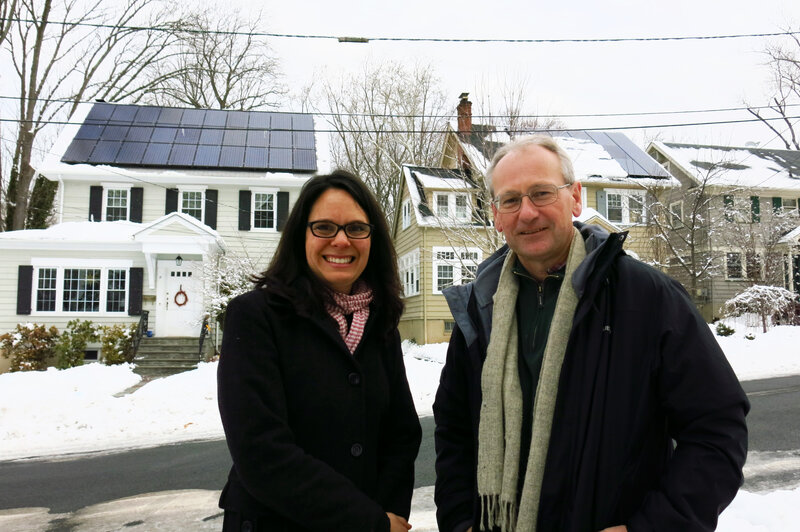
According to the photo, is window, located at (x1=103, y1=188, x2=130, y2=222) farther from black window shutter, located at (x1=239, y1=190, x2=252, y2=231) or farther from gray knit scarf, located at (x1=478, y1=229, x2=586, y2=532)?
gray knit scarf, located at (x1=478, y1=229, x2=586, y2=532)

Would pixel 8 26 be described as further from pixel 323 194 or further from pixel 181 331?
pixel 323 194

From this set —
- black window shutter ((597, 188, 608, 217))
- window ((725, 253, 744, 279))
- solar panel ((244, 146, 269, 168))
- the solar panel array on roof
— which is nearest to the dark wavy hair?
the solar panel array on roof

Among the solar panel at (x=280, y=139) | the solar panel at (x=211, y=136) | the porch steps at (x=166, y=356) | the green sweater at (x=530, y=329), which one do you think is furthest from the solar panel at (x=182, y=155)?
the green sweater at (x=530, y=329)

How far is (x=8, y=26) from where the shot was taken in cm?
2408

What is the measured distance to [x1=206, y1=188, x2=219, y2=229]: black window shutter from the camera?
19312 mm

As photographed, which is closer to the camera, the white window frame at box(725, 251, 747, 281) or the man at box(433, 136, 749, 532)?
the man at box(433, 136, 749, 532)

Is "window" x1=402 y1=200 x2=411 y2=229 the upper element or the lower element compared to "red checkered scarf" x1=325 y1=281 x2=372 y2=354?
upper

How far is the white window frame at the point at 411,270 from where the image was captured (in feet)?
73.5

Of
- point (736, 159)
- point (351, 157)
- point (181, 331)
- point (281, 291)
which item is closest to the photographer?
point (281, 291)

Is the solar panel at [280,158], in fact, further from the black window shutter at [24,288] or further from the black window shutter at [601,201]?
the black window shutter at [601,201]

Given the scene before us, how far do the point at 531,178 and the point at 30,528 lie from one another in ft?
16.8

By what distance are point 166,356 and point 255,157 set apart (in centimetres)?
788

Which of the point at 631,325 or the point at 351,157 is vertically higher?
the point at 351,157

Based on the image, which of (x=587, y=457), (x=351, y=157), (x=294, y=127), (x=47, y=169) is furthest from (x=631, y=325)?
(x=351, y=157)
